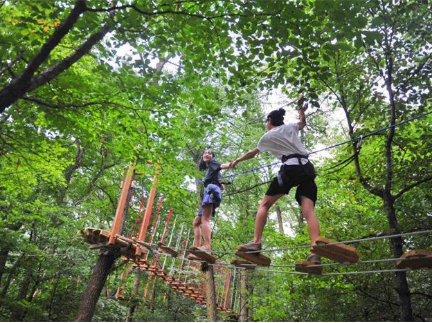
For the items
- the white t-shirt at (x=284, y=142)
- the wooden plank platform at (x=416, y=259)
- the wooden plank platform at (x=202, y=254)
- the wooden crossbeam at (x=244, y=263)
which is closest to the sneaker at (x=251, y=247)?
the wooden crossbeam at (x=244, y=263)

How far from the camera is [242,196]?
42.2 feet

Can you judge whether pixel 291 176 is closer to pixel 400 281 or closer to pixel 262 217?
pixel 262 217

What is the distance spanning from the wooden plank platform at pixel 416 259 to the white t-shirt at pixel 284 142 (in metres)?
1.26

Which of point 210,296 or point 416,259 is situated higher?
point 416,259

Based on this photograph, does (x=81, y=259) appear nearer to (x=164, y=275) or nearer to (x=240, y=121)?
(x=164, y=275)

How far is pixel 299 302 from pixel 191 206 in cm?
540

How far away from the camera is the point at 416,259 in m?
2.88

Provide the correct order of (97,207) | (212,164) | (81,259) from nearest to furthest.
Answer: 1. (212,164)
2. (81,259)
3. (97,207)

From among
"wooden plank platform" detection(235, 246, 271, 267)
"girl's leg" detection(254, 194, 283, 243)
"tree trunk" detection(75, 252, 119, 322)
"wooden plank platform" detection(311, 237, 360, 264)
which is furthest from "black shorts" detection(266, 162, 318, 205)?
"tree trunk" detection(75, 252, 119, 322)

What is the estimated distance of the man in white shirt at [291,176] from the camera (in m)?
3.29

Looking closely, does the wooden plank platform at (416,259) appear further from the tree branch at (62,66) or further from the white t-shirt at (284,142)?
the tree branch at (62,66)

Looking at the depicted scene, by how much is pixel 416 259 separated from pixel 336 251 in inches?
27.3

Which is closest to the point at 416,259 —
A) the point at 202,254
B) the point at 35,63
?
the point at 202,254

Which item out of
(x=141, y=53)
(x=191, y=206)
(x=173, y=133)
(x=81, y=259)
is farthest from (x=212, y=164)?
(x=191, y=206)
